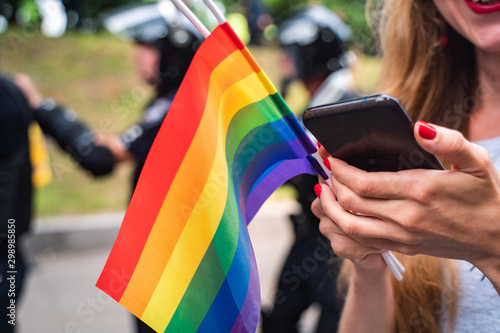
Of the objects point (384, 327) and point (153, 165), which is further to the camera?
point (384, 327)

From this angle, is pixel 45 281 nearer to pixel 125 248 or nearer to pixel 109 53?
pixel 125 248

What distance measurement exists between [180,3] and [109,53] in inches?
372

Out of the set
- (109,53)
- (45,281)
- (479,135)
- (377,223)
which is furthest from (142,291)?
(109,53)

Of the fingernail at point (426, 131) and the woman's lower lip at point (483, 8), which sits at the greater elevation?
the fingernail at point (426, 131)

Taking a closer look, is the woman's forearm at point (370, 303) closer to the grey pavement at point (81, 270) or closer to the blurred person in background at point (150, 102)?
the blurred person in background at point (150, 102)

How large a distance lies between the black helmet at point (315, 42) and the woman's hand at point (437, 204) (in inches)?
101

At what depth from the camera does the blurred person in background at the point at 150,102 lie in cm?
316

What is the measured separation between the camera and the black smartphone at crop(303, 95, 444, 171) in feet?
2.58

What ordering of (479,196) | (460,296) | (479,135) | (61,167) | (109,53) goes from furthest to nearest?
(109,53)
(61,167)
(479,135)
(460,296)
(479,196)

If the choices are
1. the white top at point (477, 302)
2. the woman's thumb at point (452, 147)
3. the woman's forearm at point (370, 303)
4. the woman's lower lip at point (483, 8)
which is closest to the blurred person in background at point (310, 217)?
the woman's forearm at point (370, 303)

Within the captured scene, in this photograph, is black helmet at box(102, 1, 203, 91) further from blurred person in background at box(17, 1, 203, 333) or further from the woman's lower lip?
the woman's lower lip

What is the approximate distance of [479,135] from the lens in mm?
1234

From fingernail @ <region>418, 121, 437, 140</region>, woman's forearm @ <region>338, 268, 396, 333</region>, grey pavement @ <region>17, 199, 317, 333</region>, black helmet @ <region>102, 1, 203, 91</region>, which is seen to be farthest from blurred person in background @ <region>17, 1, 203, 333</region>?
fingernail @ <region>418, 121, 437, 140</region>

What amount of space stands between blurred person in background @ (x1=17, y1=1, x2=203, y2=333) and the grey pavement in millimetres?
1233
